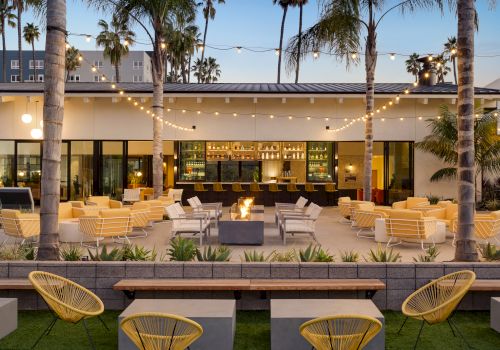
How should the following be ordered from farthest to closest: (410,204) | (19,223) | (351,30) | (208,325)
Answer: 1. (410,204)
2. (351,30)
3. (19,223)
4. (208,325)

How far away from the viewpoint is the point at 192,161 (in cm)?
2122

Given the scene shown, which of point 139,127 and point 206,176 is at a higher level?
point 139,127

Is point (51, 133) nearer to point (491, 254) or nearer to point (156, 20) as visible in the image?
point (491, 254)

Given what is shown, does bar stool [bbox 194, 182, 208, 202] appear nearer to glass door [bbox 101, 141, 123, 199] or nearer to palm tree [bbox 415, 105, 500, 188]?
glass door [bbox 101, 141, 123, 199]

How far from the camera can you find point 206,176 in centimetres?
2138

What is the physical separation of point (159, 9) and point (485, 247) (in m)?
10.7

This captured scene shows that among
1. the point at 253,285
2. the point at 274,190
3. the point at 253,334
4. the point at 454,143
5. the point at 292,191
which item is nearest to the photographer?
the point at 253,334

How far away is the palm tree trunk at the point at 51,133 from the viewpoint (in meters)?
6.65

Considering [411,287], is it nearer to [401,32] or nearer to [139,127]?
[139,127]

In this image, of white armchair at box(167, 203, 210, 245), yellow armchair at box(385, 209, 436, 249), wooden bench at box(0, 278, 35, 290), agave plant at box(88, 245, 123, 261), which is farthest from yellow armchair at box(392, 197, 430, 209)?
wooden bench at box(0, 278, 35, 290)

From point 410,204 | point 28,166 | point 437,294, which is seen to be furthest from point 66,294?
point 28,166

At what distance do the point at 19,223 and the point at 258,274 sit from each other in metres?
5.72

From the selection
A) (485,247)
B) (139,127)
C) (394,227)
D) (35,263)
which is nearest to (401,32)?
(139,127)

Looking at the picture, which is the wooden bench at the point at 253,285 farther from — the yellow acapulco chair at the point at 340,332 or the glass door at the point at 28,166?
the glass door at the point at 28,166
